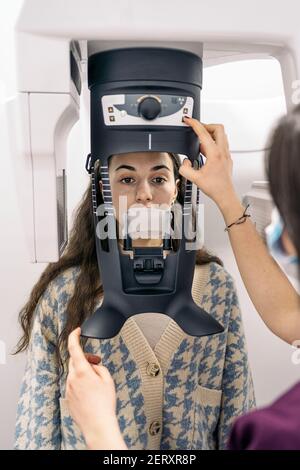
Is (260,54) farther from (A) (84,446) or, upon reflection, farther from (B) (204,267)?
(A) (84,446)

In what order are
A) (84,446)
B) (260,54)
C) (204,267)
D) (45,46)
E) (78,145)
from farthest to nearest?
(78,145), (204,267), (84,446), (260,54), (45,46)

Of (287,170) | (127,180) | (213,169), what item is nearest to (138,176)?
(127,180)

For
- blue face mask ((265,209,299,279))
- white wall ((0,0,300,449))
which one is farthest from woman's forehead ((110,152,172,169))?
white wall ((0,0,300,449))

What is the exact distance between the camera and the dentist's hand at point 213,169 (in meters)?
0.81

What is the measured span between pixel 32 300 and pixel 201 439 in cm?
44

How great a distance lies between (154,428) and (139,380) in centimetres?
9

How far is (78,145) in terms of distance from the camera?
136 cm

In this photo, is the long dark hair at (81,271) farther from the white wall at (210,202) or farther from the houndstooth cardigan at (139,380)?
the white wall at (210,202)

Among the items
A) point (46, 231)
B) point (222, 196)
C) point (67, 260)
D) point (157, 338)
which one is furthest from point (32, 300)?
point (222, 196)

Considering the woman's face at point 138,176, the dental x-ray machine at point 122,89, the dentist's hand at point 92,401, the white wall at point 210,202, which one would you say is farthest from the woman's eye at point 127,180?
the white wall at point 210,202

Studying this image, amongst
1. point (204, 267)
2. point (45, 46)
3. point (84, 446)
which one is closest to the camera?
point (45, 46)

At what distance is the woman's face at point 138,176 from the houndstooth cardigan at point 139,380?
24cm

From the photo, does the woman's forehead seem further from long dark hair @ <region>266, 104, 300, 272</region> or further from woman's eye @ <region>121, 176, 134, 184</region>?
long dark hair @ <region>266, 104, 300, 272</region>

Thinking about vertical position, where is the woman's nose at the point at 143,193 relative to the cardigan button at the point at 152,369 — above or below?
above
